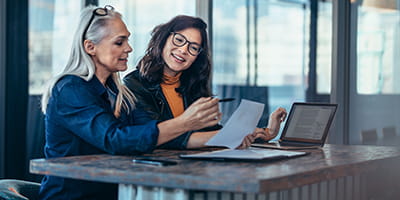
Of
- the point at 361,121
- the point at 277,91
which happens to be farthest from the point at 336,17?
the point at 277,91

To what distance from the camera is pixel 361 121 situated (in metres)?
3.90

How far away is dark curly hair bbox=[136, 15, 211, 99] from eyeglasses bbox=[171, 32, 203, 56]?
0.04 metres

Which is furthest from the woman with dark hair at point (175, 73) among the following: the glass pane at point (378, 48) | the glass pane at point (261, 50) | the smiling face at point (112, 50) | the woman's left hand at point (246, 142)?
the glass pane at point (261, 50)

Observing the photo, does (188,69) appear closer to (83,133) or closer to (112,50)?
(112,50)

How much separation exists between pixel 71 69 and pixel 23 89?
1.99 meters

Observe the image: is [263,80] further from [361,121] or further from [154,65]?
[154,65]

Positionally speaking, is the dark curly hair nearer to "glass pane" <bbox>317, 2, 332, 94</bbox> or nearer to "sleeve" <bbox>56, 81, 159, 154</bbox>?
"sleeve" <bbox>56, 81, 159, 154</bbox>

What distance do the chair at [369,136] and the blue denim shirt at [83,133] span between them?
2.35 meters

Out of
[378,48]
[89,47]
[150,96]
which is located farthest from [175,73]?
Answer: [378,48]

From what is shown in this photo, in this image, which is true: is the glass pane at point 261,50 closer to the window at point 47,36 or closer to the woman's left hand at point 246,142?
the window at point 47,36

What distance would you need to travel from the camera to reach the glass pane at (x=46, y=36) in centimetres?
393

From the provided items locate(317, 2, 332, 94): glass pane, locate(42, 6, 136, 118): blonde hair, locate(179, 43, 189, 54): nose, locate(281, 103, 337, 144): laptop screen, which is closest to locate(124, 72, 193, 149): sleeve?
locate(179, 43, 189, 54): nose

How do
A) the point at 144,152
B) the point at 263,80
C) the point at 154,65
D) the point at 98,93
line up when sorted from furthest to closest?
the point at 263,80, the point at 154,65, the point at 98,93, the point at 144,152

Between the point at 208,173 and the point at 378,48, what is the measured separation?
263cm
